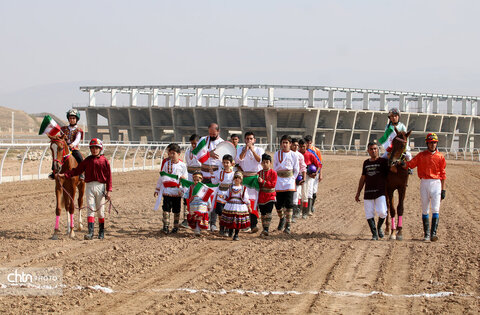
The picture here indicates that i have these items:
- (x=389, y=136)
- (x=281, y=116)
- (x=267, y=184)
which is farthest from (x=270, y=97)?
(x=267, y=184)

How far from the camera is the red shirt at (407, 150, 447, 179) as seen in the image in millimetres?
10016

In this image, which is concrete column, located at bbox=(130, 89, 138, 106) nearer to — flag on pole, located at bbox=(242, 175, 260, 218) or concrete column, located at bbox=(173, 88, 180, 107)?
concrete column, located at bbox=(173, 88, 180, 107)

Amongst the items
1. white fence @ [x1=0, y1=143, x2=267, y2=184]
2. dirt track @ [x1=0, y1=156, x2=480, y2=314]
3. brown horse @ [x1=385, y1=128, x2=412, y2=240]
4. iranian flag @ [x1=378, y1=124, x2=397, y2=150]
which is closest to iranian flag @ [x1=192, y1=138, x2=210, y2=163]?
dirt track @ [x1=0, y1=156, x2=480, y2=314]

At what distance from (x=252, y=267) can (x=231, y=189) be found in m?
2.37

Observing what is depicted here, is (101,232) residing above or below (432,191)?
below

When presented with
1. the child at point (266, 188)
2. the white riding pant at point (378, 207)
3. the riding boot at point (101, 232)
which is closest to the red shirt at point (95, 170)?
the riding boot at point (101, 232)

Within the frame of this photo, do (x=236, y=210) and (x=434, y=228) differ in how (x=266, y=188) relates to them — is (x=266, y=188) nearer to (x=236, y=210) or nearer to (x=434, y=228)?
(x=236, y=210)

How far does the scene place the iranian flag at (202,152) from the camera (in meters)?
11.0

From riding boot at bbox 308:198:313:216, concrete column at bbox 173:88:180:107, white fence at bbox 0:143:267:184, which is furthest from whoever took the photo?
concrete column at bbox 173:88:180:107

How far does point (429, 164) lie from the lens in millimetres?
10039

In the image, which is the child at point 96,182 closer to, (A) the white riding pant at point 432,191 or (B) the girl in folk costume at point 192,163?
(B) the girl in folk costume at point 192,163

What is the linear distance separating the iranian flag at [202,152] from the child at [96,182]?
1787 mm

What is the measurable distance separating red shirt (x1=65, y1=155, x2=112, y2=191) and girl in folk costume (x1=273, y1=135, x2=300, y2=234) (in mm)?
2915

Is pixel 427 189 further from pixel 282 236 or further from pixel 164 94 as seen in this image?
pixel 164 94
